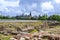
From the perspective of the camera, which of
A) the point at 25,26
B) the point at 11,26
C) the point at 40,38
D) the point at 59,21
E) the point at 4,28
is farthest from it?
the point at 59,21

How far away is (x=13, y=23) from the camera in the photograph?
7838 centimetres

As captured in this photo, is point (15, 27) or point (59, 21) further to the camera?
point (59, 21)

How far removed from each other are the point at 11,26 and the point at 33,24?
11.7 metres

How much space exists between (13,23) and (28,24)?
7.66m

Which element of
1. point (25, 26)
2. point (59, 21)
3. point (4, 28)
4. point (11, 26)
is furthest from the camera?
point (59, 21)

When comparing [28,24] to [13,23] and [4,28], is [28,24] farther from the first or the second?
[4,28]

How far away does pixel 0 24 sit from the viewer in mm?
73688

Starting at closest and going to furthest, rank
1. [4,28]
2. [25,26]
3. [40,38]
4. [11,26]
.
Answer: [40,38] → [4,28] → [11,26] → [25,26]

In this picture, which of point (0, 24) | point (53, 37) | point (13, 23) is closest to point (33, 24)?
point (13, 23)

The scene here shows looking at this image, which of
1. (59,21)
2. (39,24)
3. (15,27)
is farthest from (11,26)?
(59,21)

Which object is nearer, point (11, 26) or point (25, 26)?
point (11, 26)

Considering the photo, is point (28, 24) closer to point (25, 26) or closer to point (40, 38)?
point (25, 26)

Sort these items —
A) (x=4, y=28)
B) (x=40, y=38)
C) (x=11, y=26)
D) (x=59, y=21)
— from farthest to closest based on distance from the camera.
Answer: (x=59, y=21) → (x=11, y=26) → (x=4, y=28) → (x=40, y=38)

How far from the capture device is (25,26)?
82312 millimetres
